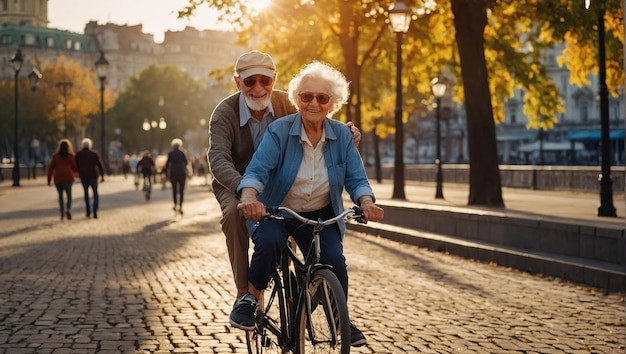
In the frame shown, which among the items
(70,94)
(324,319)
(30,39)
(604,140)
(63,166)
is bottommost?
(324,319)

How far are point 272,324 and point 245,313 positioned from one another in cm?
17

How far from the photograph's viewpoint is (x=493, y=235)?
15.5 meters

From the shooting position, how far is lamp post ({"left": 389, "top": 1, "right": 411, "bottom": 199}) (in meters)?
24.9

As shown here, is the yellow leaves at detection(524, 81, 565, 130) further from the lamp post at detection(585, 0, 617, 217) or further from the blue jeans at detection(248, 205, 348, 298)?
the blue jeans at detection(248, 205, 348, 298)

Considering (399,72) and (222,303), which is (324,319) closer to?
(222,303)

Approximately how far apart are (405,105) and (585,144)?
48749 mm

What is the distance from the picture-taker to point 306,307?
5.32 m

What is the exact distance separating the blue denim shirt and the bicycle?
149mm

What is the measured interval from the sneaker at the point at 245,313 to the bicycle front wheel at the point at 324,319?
448 mm

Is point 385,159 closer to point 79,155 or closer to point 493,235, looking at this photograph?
point 79,155

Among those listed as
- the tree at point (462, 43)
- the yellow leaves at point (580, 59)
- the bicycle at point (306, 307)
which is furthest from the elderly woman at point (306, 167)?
the yellow leaves at point (580, 59)

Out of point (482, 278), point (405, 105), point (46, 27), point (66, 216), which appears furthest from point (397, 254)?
point (46, 27)

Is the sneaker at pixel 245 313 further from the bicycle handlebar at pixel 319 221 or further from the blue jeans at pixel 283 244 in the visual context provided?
the bicycle handlebar at pixel 319 221

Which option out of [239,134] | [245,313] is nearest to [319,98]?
[239,134]
